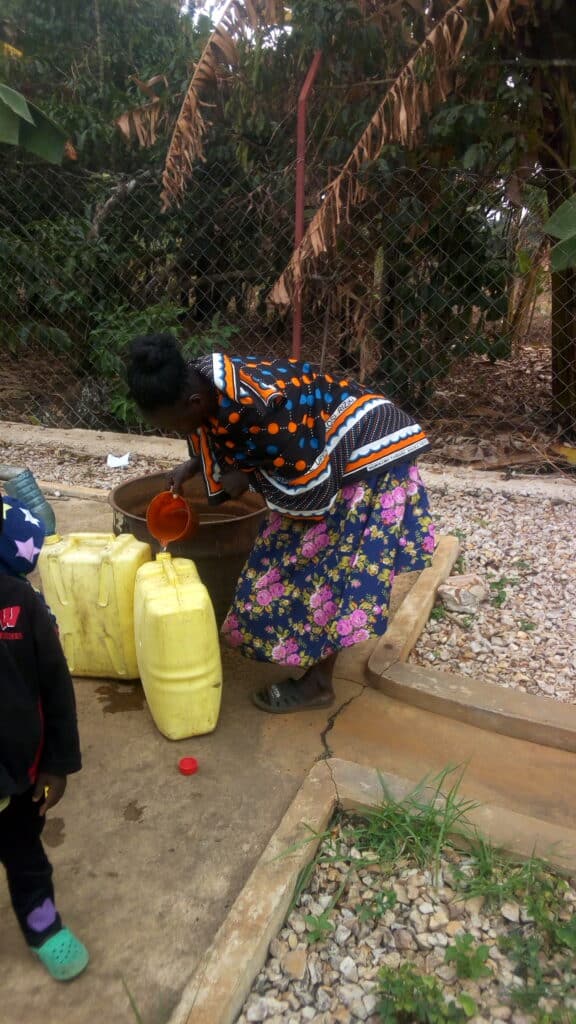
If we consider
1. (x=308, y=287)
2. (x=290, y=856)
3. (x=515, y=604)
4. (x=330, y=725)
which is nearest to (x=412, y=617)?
(x=515, y=604)

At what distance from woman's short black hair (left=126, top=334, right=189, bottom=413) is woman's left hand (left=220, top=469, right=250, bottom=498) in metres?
0.39

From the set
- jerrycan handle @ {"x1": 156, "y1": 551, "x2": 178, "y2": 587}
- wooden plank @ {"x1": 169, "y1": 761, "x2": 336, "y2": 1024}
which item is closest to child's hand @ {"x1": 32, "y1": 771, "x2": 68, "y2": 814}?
wooden plank @ {"x1": 169, "y1": 761, "x2": 336, "y2": 1024}

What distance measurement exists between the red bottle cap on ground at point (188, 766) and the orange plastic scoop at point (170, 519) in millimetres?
721

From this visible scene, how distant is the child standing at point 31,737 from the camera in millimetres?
1521

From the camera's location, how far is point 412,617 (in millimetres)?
3125

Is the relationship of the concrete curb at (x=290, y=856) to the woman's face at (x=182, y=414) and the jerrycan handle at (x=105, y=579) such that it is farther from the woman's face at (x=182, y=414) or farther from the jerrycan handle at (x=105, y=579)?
the woman's face at (x=182, y=414)

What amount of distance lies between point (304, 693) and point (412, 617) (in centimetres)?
66

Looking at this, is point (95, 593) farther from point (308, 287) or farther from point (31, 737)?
point (308, 287)

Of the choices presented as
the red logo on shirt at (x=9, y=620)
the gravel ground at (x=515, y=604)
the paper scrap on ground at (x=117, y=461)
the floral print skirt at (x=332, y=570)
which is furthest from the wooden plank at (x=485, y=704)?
the paper scrap on ground at (x=117, y=461)

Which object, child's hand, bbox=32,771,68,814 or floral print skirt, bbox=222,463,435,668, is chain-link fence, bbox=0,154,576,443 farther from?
child's hand, bbox=32,771,68,814

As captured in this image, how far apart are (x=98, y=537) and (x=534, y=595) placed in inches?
77.6

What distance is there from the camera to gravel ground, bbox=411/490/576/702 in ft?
9.70

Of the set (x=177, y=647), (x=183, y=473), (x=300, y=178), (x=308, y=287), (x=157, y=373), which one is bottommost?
(x=177, y=647)

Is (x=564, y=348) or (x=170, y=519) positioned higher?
(x=564, y=348)
